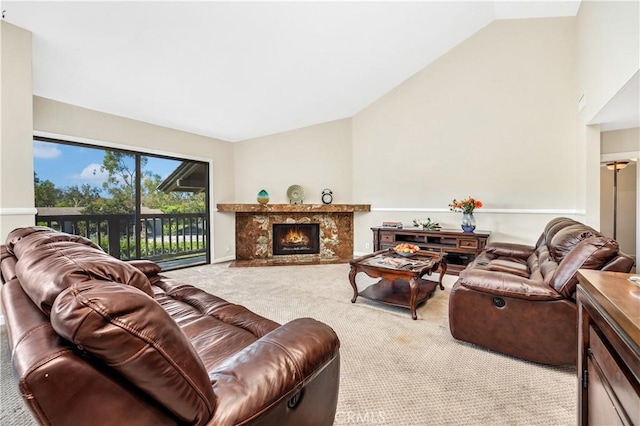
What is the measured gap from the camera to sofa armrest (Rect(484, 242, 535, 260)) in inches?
131

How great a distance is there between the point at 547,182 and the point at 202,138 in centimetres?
560

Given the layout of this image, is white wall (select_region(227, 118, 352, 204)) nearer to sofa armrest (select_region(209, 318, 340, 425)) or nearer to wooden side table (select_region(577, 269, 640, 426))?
sofa armrest (select_region(209, 318, 340, 425))

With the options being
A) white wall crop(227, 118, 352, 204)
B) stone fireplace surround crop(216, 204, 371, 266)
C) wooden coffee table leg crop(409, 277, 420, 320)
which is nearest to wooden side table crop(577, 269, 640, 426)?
wooden coffee table leg crop(409, 277, 420, 320)

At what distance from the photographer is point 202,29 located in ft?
8.90

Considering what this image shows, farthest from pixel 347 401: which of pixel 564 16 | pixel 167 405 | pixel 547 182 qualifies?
pixel 564 16

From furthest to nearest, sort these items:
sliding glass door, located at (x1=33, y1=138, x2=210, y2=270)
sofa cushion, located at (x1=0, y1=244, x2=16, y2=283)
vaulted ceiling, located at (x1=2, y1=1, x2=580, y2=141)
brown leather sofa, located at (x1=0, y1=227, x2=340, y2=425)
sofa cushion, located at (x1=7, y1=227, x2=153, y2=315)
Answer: sliding glass door, located at (x1=33, y1=138, x2=210, y2=270) → vaulted ceiling, located at (x1=2, y1=1, x2=580, y2=141) → sofa cushion, located at (x1=0, y1=244, x2=16, y2=283) → sofa cushion, located at (x1=7, y1=227, x2=153, y2=315) → brown leather sofa, located at (x1=0, y1=227, x2=340, y2=425)

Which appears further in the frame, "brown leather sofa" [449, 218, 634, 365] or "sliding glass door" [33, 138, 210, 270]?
"sliding glass door" [33, 138, 210, 270]

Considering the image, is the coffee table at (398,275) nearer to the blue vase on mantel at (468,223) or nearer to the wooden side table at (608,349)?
the blue vase on mantel at (468,223)

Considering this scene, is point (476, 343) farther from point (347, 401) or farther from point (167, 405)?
point (167, 405)

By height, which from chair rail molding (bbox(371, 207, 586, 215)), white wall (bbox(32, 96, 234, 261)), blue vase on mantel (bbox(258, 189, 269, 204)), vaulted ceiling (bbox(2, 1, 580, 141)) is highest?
vaulted ceiling (bbox(2, 1, 580, 141))

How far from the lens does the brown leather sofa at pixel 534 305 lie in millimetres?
1716

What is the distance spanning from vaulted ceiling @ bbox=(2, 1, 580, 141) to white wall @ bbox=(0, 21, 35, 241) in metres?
0.16

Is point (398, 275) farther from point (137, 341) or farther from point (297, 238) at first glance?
point (297, 238)

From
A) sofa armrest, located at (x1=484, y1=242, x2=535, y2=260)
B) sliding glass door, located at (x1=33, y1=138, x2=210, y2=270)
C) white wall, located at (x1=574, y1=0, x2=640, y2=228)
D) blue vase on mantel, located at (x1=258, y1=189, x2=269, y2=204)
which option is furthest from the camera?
blue vase on mantel, located at (x1=258, y1=189, x2=269, y2=204)
